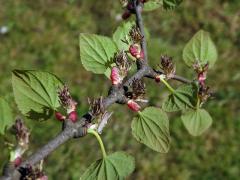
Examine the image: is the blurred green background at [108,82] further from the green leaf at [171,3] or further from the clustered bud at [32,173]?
the clustered bud at [32,173]

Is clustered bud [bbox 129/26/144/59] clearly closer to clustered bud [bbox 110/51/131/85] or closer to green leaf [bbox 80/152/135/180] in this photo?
clustered bud [bbox 110/51/131/85]

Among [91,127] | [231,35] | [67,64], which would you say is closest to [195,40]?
[91,127]

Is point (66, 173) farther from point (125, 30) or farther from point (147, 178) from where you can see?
point (125, 30)

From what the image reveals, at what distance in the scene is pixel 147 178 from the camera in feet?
10.4

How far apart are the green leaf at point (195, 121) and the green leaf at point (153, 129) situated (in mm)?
120

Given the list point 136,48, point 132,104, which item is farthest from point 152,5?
point 132,104

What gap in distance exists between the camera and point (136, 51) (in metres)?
1.08

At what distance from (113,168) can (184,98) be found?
9.5 inches

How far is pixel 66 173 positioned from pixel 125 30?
6.67 feet

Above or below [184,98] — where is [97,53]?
above

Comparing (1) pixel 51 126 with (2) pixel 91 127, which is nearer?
(2) pixel 91 127

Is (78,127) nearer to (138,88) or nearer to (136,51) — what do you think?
(138,88)

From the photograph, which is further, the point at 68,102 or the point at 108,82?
the point at 108,82

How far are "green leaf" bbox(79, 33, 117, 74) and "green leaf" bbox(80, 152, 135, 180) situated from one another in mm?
222
